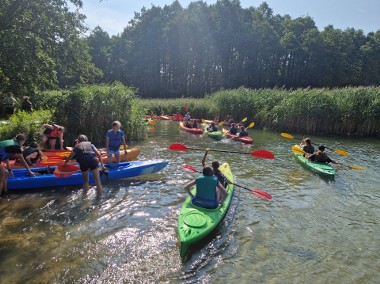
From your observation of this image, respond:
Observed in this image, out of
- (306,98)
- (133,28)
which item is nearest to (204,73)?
(133,28)

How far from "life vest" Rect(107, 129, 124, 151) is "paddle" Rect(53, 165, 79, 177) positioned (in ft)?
4.52

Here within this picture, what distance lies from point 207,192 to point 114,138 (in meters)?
3.97

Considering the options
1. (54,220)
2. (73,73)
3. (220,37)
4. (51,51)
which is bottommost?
(54,220)

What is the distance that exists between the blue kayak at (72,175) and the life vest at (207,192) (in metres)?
3.24

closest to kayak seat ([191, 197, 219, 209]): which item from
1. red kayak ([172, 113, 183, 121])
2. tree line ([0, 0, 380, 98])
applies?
red kayak ([172, 113, 183, 121])

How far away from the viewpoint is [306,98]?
18891 mm

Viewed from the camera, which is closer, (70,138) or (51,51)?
(70,138)

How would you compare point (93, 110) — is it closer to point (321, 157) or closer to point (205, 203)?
point (205, 203)

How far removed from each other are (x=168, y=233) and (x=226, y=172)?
3.50 m

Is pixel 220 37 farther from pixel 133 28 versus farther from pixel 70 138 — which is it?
pixel 70 138

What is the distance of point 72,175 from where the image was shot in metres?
8.16

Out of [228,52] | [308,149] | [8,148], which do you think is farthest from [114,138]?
[228,52]

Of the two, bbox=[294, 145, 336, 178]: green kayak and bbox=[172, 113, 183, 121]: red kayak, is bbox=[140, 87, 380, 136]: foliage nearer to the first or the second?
bbox=[172, 113, 183, 121]: red kayak

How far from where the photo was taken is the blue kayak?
766 centimetres
